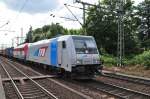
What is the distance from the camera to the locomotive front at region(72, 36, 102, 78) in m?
18.4

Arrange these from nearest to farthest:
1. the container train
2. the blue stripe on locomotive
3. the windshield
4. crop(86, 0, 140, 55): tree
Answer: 1. the container train
2. the windshield
3. the blue stripe on locomotive
4. crop(86, 0, 140, 55): tree

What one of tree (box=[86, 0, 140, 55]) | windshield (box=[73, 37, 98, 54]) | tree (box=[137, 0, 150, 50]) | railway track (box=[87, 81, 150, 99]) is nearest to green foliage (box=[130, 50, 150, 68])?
windshield (box=[73, 37, 98, 54])

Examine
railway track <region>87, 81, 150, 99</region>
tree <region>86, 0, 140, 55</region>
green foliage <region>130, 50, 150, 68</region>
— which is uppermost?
tree <region>86, 0, 140, 55</region>

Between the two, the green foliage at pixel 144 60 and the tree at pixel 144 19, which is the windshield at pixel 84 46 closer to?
the green foliage at pixel 144 60

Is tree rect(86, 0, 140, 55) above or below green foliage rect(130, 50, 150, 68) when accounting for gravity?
above

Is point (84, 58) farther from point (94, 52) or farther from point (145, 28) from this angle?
point (145, 28)

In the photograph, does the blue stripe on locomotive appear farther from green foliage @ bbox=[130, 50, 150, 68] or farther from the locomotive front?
green foliage @ bbox=[130, 50, 150, 68]

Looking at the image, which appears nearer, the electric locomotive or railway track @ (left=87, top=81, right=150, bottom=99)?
railway track @ (left=87, top=81, right=150, bottom=99)

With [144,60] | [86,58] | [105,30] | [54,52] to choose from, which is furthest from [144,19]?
[86,58]

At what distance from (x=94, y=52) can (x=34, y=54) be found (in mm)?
13625

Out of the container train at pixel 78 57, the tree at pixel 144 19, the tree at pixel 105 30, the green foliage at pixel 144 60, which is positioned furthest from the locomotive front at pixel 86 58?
the tree at pixel 144 19

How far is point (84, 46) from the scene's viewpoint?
19.2 meters

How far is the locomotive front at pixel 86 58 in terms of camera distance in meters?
18.4

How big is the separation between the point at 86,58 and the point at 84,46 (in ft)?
2.90
